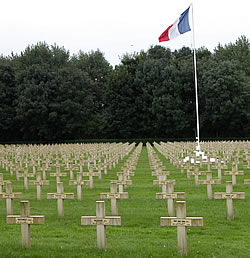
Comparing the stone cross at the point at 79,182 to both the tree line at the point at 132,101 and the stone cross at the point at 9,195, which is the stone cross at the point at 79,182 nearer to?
the stone cross at the point at 9,195

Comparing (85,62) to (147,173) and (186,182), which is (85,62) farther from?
(186,182)

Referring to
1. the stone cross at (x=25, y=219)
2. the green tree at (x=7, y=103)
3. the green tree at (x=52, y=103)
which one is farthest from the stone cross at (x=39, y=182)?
the green tree at (x=7, y=103)

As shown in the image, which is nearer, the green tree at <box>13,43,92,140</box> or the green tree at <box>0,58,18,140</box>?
the green tree at <box>13,43,92,140</box>

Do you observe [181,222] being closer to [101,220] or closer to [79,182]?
[101,220]

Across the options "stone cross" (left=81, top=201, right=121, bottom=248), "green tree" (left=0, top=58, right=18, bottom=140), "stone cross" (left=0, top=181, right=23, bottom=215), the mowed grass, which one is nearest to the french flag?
the mowed grass

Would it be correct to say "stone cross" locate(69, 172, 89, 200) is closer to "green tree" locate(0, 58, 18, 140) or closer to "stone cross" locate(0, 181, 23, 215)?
"stone cross" locate(0, 181, 23, 215)

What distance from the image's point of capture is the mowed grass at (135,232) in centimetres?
670

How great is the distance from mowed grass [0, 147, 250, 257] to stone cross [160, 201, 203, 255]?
0.53ft

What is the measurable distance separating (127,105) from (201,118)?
9393 millimetres

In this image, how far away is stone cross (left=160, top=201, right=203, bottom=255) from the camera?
607cm

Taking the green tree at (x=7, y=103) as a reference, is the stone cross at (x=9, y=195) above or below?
below

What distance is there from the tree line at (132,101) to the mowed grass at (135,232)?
1666 inches

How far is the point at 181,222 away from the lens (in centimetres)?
615

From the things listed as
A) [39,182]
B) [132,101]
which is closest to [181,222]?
[39,182]
